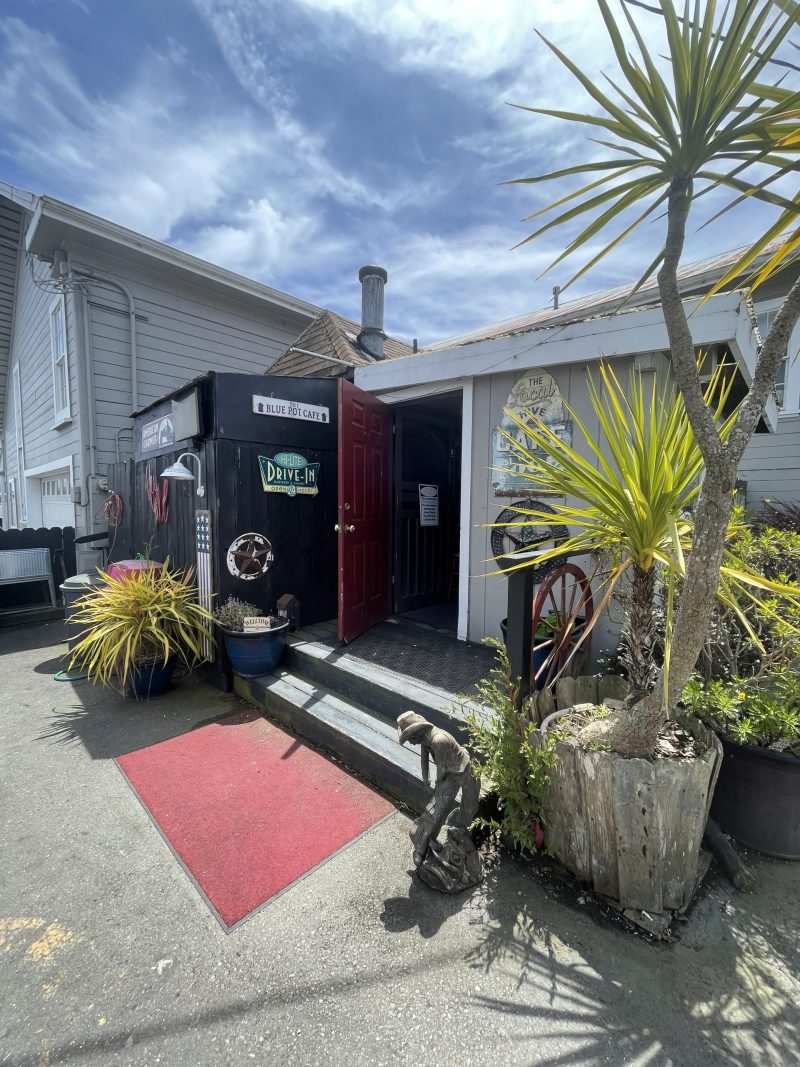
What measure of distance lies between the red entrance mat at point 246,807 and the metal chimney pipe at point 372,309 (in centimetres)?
517

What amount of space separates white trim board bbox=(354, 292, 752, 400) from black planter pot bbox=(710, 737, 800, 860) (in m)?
2.02

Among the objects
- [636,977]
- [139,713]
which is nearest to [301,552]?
[139,713]

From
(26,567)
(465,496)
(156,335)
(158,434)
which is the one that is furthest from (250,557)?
(156,335)

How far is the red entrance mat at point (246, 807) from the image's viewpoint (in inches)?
73.5

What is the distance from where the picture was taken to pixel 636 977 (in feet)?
4.63

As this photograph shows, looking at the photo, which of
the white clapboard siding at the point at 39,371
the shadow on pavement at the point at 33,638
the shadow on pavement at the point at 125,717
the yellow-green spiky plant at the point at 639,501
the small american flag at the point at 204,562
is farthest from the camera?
the white clapboard siding at the point at 39,371

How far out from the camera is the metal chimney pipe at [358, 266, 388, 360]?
606cm

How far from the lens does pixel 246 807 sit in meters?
2.31

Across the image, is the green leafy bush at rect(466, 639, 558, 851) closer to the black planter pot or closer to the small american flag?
the black planter pot

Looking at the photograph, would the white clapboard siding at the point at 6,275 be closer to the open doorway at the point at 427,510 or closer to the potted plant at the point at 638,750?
the open doorway at the point at 427,510

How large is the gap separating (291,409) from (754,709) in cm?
398

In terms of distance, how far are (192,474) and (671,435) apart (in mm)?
3825

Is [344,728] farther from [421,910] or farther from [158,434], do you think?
[158,434]

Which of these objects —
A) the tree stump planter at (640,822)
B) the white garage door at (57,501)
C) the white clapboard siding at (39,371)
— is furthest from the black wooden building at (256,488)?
the white garage door at (57,501)
